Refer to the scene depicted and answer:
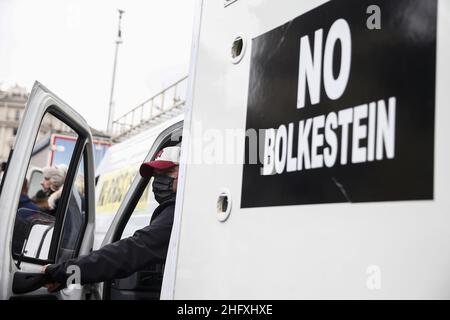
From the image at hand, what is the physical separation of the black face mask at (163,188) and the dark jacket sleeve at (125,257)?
216 millimetres

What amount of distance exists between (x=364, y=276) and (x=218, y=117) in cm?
83

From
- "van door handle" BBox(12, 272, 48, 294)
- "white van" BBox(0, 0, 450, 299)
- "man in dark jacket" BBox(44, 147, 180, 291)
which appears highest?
"white van" BBox(0, 0, 450, 299)

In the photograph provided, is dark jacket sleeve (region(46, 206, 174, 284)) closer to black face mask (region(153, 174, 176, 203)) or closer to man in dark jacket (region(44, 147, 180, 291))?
man in dark jacket (region(44, 147, 180, 291))

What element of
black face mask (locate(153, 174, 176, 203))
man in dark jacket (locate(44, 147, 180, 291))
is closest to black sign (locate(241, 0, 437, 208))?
man in dark jacket (locate(44, 147, 180, 291))

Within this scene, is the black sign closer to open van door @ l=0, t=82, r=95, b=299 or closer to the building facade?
open van door @ l=0, t=82, r=95, b=299

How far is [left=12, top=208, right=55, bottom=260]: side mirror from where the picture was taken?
2711 mm

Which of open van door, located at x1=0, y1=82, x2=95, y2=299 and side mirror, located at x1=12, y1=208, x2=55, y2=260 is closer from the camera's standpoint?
open van door, located at x1=0, y1=82, x2=95, y2=299

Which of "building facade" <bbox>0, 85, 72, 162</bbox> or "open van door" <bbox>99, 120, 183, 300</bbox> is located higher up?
"building facade" <bbox>0, 85, 72, 162</bbox>

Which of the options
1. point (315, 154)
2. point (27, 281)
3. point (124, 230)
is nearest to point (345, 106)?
point (315, 154)

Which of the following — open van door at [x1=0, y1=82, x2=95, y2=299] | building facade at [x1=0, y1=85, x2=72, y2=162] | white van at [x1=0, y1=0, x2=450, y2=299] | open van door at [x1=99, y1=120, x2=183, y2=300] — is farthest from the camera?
open van door at [x1=99, y1=120, x2=183, y2=300]

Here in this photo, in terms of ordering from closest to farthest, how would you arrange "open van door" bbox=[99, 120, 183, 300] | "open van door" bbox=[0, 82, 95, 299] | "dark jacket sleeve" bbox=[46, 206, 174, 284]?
"open van door" bbox=[0, 82, 95, 299]
"dark jacket sleeve" bbox=[46, 206, 174, 284]
"open van door" bbox=[99, 120, 183, 300]

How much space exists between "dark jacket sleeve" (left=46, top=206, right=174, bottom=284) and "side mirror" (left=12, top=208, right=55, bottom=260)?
0.19 metres

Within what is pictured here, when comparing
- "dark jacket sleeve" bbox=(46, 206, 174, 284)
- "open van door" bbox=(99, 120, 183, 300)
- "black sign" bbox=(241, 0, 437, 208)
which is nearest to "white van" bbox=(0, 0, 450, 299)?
"black sign" bbox=(241, 0, 437, 208)
